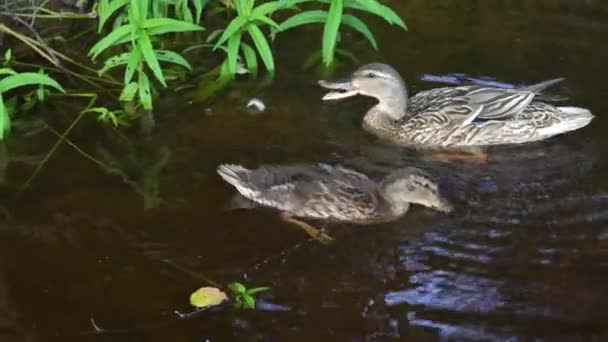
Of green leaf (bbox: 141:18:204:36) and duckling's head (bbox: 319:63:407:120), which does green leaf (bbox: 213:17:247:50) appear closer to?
green leaf (bbox: 141:18:204:36)

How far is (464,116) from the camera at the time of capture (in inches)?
270

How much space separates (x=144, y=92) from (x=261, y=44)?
1027mm

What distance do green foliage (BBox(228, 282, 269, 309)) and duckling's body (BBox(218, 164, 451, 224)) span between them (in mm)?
839

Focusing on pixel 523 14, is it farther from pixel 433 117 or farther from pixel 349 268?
pixel 349 268

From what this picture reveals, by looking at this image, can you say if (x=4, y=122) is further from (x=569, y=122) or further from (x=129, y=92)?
(x=569, y=122)

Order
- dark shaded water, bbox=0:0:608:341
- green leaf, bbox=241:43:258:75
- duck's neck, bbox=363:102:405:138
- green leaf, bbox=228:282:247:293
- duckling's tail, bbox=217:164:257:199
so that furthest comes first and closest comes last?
green leaf, bbox=241:43:258:75 → duck's neck, bbox=363:102:405:138 → duckling's tail, bbox=217:164:257:199 → green leaf, bbox=228:282:247:293 → dark shaded water, bbox=0:0:608:341

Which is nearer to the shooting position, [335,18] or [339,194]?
[339,194]

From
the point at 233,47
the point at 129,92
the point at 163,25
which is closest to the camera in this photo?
the point at 163,25

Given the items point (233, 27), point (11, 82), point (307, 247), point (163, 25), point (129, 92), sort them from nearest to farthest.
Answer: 1. point (307, 247)
2. point (11, 82)
3. point (163, 25)
4. point (129, 92)
5. point (233, 27)

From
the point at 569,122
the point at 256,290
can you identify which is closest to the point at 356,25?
the point at 569,122

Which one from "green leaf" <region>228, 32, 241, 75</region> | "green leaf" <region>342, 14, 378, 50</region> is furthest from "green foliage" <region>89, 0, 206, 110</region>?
"green leaf" <region>342, 14, 378, 50</region>

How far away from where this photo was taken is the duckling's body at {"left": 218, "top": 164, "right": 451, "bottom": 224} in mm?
5934

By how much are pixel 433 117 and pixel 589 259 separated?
5.90 ft

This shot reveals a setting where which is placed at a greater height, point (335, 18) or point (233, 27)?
point (335, 18)
